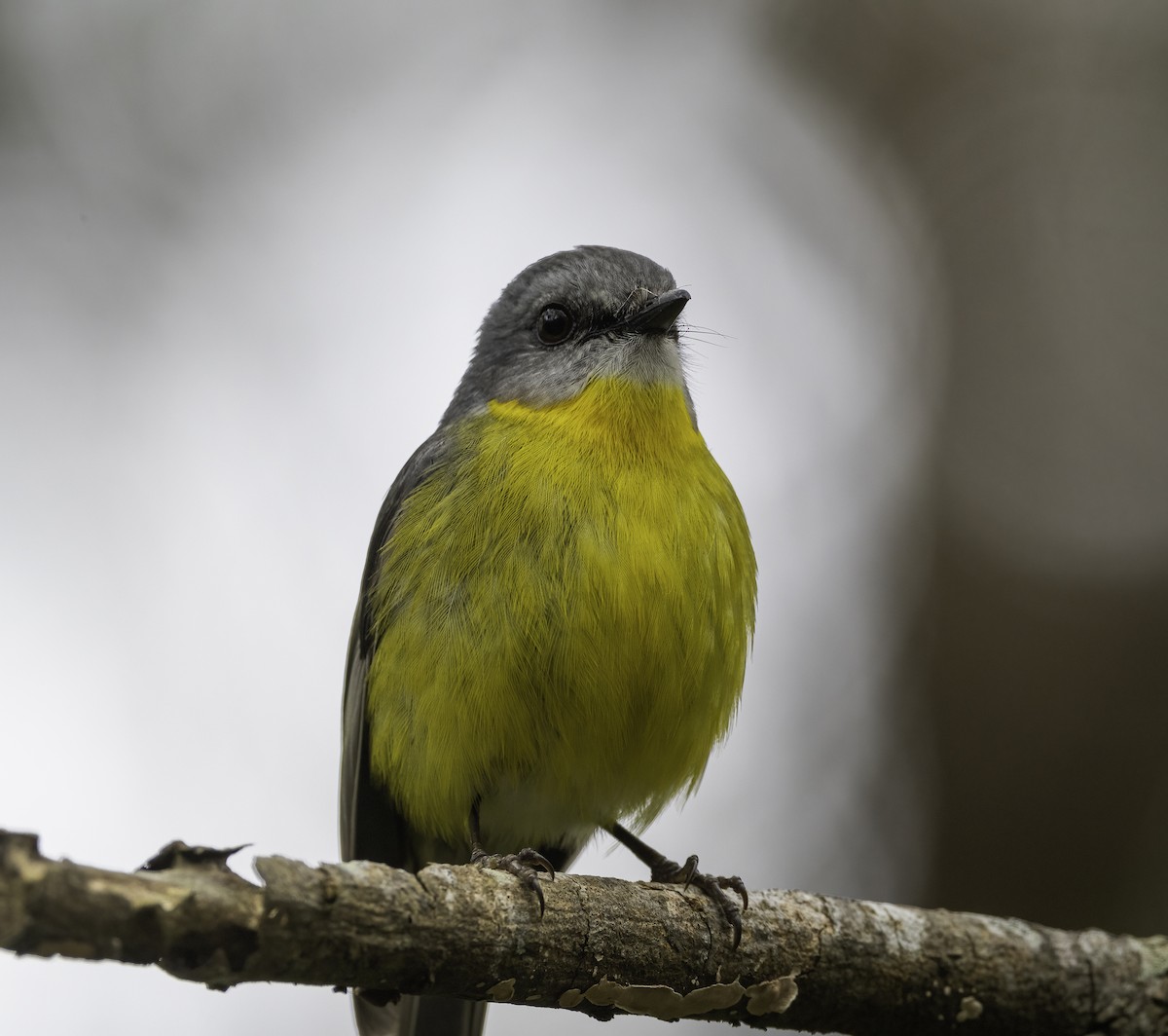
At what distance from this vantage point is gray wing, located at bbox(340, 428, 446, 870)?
504 centimetres

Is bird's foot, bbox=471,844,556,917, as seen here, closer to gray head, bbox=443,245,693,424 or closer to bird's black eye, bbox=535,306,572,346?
gray head, bbox=443,245,693,424

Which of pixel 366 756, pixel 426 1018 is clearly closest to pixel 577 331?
pixel 366 756

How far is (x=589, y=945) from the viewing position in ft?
11.9

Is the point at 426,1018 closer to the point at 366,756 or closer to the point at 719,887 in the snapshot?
the point at 366,756

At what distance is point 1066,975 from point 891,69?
5.38 m

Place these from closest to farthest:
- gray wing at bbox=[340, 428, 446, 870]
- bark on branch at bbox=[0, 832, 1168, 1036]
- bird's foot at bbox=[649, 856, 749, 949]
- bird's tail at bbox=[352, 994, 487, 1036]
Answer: bark on branch at bbox=[0, 832, 1168, 1036]
bird's foot at bbox=[649, 856, 749, 949]
gray wing at bbox=[340, 428, 446, 870]
bird's tail at bbox=[352, 994, 487, 1036]

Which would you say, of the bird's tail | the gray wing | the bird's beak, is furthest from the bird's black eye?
the bird's tail

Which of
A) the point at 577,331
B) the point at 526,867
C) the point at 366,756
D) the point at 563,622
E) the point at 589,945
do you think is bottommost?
the point at 589,945

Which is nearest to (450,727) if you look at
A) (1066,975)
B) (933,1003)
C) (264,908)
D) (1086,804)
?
(264,908)

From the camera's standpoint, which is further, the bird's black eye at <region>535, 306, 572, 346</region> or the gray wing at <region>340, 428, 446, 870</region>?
the bird's black eye at <region>535, 306, 572, 346</region>

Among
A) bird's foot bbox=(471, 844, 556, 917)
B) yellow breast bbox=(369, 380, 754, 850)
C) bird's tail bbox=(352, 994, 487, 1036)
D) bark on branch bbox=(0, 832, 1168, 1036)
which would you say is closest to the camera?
bark on branch bbox=(0, 832, 1168, 1036)

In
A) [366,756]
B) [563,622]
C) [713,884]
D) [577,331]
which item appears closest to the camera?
[713,884]

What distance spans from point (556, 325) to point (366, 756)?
1.95m

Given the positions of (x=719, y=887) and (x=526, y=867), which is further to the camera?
(x=719, y=887)
